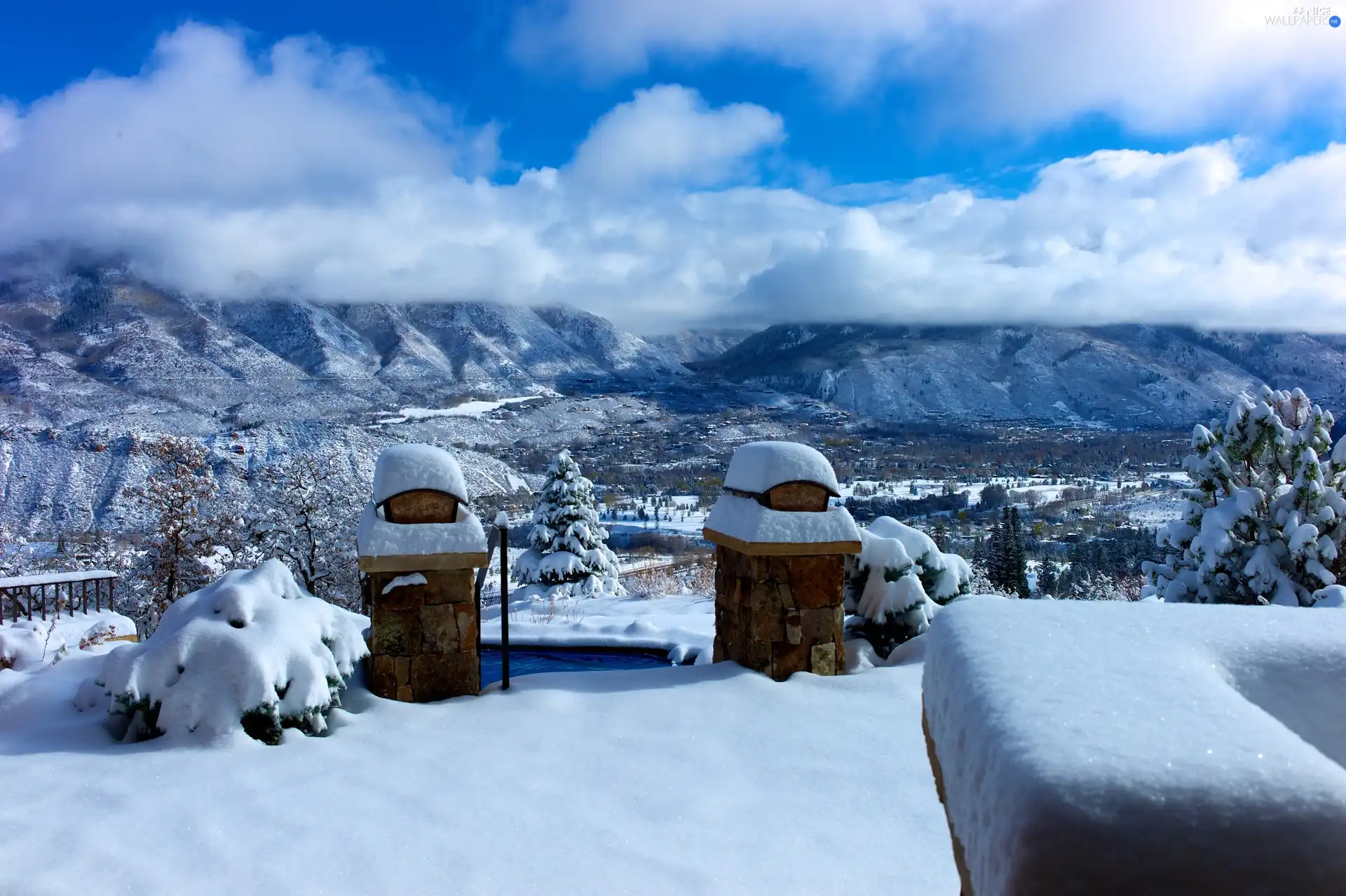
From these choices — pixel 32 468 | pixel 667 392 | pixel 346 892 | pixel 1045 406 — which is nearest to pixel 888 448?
pixel 667 392

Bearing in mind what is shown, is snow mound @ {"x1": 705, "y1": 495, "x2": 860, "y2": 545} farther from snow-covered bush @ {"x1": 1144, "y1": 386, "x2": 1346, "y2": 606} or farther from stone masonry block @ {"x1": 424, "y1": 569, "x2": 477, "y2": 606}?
snow-covered bush @ {"x1": 1144, "y1": 386, "x2": 1346, "y2": 606}

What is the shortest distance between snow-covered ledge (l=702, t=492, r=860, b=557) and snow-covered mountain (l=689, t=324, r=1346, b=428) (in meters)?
140

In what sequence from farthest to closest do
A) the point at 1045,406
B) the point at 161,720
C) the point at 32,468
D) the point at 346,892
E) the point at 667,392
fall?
the point at 1045,406 → the point at 667,392 → the point at 32,468 → the point at 161,720 → the point at 346,892

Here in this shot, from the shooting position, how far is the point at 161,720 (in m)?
4.68

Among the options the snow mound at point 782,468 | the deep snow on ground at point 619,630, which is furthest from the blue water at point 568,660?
the snow mound at point 782,468

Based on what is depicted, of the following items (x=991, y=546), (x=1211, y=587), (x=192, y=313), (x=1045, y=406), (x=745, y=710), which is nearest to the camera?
(x=745, y=710)

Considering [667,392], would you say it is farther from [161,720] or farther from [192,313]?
[161,720]

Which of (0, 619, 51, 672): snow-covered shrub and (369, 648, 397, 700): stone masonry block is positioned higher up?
(0, 619, 51, 672): snow-covered shrub

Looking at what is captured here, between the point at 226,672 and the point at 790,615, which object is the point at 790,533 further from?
the point at 226,672

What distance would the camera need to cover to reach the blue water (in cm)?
777

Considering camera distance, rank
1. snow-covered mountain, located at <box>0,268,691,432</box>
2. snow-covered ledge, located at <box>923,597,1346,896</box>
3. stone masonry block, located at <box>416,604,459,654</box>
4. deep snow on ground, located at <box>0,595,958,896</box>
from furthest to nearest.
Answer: snow-covered mountain, located at <box>0,268,691,432</box> < stone masonry block, located at <box>416,604,459,654</box> < deep snow on ground, located at <box>0,595,958,896</box> < snow-covered ledge, located at <box>923,597,1346,896</box>

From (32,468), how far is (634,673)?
1842 inches

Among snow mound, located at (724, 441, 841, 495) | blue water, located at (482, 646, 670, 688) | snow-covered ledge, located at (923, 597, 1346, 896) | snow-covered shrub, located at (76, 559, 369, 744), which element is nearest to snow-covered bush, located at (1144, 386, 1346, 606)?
snow mound, located at (724, 441, 841, 495)

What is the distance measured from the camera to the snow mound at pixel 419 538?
587cm
